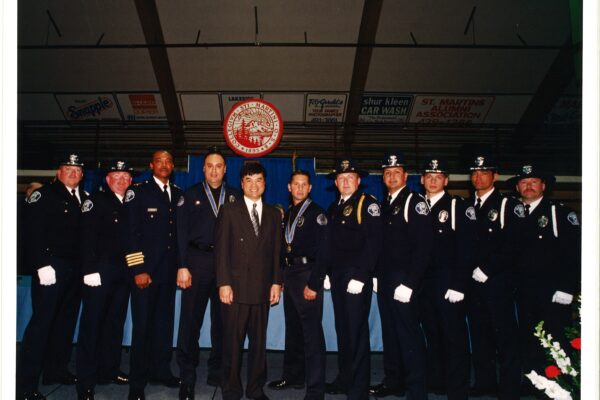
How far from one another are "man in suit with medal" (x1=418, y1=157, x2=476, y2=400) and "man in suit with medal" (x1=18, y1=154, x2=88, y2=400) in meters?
3.01

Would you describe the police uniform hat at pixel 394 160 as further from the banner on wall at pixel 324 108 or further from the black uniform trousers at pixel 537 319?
the banner on wall at pixel 324 108

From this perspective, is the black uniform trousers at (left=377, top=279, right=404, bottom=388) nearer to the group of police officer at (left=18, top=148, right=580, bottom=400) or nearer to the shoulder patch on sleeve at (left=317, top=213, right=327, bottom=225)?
the group of police officer at (left=18, top=148, right=580, bottom=400)

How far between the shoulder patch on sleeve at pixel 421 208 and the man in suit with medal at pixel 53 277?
9.27 feet

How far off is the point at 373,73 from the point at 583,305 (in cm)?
895

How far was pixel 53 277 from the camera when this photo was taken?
3.26m

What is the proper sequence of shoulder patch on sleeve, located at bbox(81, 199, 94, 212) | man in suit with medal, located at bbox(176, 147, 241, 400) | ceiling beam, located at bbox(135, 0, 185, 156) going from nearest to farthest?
man in suit with medal, located at bbox(176, 147, 241, 400)
shoulder patch on sleeve, located at bbox(81, 199, 94, 212)
ceiling beam, located at bbox(135, 0, 185, 156)

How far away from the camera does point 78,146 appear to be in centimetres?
952

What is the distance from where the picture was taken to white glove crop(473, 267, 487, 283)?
342 cm

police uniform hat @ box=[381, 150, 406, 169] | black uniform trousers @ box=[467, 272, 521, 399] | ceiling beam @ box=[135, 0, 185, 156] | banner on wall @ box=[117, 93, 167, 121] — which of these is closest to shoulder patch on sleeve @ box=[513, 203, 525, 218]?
black uniform trousers @ box=[467, 272, 521, 399]

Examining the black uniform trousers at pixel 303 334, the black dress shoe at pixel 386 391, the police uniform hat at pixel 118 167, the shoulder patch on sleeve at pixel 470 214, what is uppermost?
the police uniform hat at pixel 118 167

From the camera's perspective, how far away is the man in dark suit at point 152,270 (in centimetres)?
320

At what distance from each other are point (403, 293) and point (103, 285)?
243 cm

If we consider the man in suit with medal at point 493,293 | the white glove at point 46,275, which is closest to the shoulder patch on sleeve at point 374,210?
the man in suit with medal at point 493,293

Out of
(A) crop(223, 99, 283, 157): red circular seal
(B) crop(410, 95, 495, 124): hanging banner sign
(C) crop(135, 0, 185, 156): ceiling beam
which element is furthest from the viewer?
(B) crop(410, 95, 495, 124): hanging banner sign
